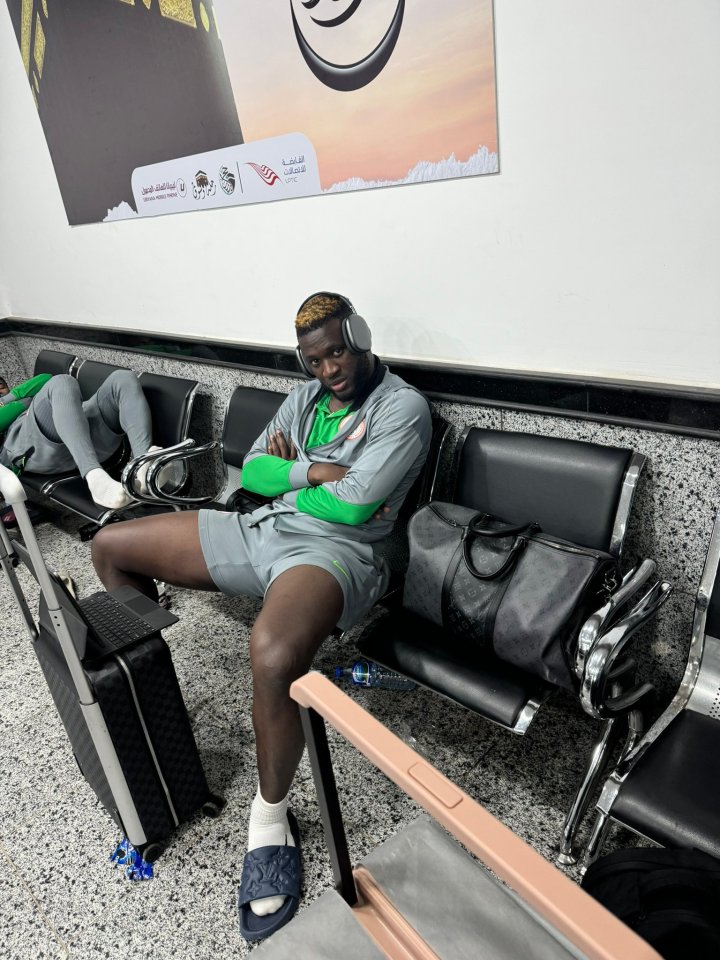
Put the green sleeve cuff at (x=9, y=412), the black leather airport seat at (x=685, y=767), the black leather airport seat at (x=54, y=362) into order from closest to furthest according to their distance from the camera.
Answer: the black leather airport seat at (x=685, y=767)
the green sleeve cuff at (x=9, y=412)
the black leather airport seat at (x=54, y=362)

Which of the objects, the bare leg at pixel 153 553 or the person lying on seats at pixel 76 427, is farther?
the person lying on seats at pixel 76 427

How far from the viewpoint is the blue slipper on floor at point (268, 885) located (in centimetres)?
141

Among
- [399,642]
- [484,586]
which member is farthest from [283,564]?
[484,586]

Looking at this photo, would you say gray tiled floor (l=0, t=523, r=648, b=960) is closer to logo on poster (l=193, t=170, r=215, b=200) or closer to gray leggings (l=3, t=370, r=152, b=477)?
gray leggings (l=3, t=370, r=152, b=477)

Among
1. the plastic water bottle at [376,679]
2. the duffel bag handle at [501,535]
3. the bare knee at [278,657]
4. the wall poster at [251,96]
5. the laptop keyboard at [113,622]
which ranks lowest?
the plastic water bottle at [376,679]

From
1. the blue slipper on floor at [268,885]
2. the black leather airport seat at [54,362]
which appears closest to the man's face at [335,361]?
the blue slipper on floor at [268,885]

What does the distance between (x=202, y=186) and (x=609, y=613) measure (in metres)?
2.23

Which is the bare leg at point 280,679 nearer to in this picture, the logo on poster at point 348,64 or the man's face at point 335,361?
the man's face at point 335,361

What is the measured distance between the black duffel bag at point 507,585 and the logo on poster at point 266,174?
1378mm

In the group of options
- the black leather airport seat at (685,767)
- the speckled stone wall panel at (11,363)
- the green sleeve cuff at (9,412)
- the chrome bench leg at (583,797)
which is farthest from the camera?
the speckled stone wall panel at (11,363)

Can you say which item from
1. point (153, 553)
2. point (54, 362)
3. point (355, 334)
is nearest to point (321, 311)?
point (355, 334)

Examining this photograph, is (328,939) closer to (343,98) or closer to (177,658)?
(177,658)

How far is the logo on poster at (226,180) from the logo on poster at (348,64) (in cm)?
56

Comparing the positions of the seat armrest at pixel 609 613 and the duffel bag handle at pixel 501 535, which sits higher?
the duffel bag handle at pixel 501 535
